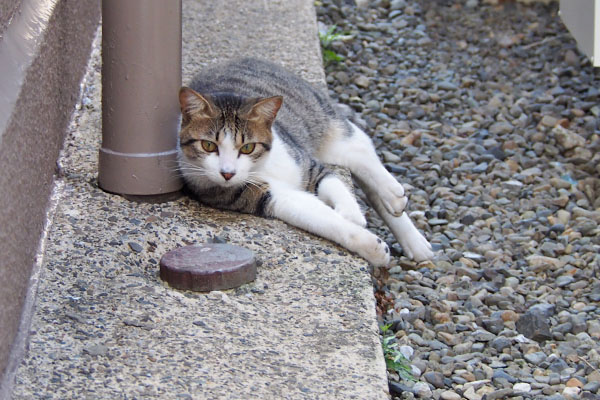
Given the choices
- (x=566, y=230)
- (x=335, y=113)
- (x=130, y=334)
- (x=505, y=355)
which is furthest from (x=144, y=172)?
(x=566, y=230)

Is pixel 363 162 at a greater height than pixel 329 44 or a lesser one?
greater

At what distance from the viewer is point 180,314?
105 inches

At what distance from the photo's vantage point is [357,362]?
98.1 inches

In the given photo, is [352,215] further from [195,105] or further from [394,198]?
[195,105]

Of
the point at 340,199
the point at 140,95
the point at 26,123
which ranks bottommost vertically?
the point at 340,199

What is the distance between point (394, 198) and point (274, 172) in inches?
22.4

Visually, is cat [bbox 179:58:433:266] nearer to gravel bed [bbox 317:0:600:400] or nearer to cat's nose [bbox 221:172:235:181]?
cat's nose [bbox 221:172:235:181]

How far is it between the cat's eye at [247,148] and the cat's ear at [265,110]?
0.10m

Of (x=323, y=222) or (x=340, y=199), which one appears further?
(x=340, y=199)

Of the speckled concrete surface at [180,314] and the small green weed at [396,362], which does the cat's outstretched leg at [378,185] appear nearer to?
the speckled concrete surface at [180,314]

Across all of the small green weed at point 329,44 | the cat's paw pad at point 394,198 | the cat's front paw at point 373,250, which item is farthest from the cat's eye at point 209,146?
the small green weed at point 329,44

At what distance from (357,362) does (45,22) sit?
1781 millimetres

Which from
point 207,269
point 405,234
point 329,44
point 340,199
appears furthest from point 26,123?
point 329,44

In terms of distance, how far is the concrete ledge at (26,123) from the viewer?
236 centimetres
